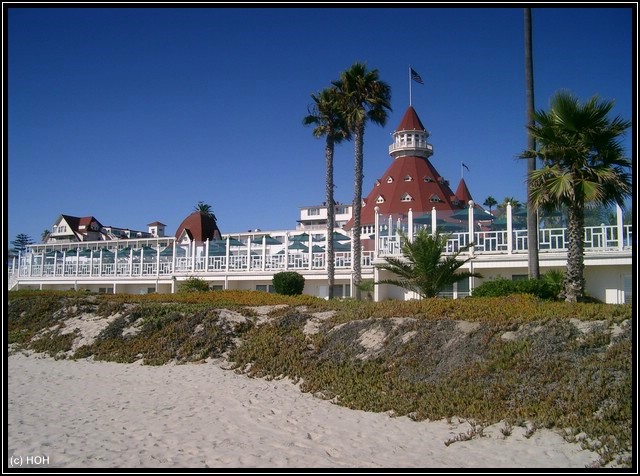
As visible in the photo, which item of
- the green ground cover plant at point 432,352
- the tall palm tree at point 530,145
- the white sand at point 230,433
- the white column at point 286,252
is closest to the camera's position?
the white sand at point 230,433

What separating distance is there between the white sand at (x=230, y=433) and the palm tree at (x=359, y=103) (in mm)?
15906

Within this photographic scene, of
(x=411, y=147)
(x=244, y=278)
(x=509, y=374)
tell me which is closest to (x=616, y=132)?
(x=509, y=374)

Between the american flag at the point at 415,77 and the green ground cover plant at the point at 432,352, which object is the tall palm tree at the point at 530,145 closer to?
the green ground cover plant at the point at 432,352

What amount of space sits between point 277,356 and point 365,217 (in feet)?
134

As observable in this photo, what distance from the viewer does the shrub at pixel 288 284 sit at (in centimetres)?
2566

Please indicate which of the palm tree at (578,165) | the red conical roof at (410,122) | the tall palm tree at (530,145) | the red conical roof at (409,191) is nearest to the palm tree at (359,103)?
the tall palm tree at (530,145)

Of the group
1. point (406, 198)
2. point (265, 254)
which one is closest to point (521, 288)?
point (265, 254)

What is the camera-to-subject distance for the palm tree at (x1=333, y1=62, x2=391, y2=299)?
88.6 ft

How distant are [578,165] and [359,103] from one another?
1376 centimetres

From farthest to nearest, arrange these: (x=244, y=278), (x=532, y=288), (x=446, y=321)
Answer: (x=244, y=278)
(x=532, y=288)
(x=446, y=321)

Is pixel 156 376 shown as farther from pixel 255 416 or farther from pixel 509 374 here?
pixel 509 374

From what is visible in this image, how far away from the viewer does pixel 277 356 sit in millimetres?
13844

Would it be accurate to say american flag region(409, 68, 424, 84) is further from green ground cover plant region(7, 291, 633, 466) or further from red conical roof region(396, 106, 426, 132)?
green ground cover plant region(7, 291, 633, 466)

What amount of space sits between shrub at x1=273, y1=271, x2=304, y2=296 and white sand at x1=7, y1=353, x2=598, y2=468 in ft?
41.8
